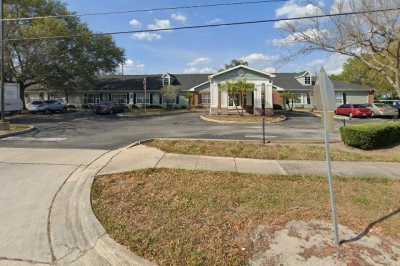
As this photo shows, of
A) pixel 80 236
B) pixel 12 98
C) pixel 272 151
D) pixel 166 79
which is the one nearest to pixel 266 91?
pixel 272 151

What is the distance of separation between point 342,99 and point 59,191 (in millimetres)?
42835

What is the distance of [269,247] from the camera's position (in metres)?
3.84

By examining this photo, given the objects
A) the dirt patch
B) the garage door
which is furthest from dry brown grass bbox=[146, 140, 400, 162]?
the garage door

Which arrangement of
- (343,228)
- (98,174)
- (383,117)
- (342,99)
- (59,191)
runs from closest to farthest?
(343,228) < (59,191) < (98,174) < (383,117) < (342,99)

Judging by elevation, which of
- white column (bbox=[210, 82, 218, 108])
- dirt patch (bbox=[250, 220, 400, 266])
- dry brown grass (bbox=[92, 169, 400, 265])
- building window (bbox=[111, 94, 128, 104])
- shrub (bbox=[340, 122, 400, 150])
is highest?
building window (bbox=[111, 94, 128, 104])

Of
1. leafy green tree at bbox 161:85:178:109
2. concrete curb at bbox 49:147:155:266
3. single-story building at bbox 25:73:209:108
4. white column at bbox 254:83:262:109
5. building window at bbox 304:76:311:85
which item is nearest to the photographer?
concrete curb at bbox 49:147:155:266

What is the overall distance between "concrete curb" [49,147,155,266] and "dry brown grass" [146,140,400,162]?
4.50 meters

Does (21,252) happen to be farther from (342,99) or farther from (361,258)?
(342,99)

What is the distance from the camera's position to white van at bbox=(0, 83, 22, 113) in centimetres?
2530

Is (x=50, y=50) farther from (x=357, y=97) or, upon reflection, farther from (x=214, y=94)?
(x=357, y=97)

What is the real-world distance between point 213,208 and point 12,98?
28.2 metres

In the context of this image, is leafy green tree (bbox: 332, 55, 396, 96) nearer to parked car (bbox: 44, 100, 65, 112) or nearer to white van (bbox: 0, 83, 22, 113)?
parked car (bbox: 44, 100, 65, 112)

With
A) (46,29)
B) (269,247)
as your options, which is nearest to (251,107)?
Answer: (46,29)

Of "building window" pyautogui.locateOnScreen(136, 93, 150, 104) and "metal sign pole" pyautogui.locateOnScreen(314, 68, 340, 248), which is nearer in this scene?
"metal sign pole" pyautogui.locateOnScreen(314, 68, 340, 248)
